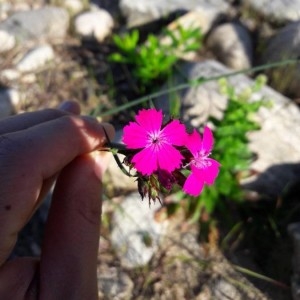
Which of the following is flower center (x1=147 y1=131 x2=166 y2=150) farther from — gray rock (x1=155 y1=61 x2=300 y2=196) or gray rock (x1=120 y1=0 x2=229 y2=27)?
gray rock (x1=120 y1=0 x2=229 y2=27)

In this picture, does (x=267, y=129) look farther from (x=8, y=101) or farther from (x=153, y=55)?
(x=8, y=101)

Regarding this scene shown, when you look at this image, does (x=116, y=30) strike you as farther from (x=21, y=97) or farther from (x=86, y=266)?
(x=86, y=266)

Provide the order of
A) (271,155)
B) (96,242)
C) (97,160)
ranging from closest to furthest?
(96,242)
(97,160)
(271,155)

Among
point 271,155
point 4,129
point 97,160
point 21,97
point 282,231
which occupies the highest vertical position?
point 4,129

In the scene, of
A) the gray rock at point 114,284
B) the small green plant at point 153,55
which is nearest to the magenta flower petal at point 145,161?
the gray rock at point 114,284

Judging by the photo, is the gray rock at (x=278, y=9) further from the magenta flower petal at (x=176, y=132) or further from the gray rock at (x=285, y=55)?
the magenta flower petal at (x=176, y=132)

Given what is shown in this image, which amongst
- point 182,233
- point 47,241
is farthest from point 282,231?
point 47,241

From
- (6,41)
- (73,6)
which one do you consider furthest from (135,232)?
(73,6)
